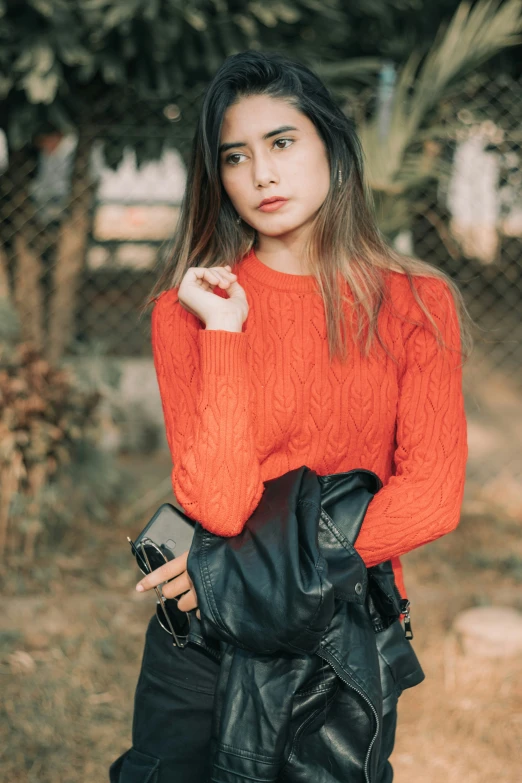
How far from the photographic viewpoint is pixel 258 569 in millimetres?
1324

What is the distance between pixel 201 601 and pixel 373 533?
322mm

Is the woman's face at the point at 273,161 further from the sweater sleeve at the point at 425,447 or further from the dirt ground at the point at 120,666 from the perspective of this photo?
the dirt ground at the point at 120,666

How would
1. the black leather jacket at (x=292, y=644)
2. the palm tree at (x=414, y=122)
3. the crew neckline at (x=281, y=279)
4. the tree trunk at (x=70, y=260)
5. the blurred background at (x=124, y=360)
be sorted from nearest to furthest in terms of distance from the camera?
1. the black leather jacket at (x=292, y=644)
2. the crew neckline at (x=281, y=279)
3. the blurred background at (x=124, y=360)
4. the palm tree at (x=414, y=122)
5. the tree trunk at (x=70, y=260)

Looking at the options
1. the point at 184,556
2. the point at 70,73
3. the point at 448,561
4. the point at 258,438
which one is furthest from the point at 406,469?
the point at 70,73

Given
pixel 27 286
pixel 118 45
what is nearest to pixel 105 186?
pixel 27 286

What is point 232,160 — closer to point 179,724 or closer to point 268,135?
point 268,135

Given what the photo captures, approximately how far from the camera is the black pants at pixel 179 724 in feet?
5.08

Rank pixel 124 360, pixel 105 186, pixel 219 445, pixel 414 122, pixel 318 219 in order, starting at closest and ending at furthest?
pixel 219 445 → pixel 318 219 → pixel 414 122 → pixel 105 186 → pixel 124 360

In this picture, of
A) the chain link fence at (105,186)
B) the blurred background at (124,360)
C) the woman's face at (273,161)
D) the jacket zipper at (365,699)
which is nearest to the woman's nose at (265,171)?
the woman's face at (273,161)

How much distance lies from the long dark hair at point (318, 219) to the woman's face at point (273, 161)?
0.07ft

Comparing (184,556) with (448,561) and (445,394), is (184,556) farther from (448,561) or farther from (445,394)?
(448,561)

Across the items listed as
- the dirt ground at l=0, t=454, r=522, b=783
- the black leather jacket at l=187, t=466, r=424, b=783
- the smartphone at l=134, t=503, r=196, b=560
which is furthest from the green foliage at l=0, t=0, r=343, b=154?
the black leather jacket at l=187, t=466, r=424, b=783

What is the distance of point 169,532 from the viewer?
4.98 ft

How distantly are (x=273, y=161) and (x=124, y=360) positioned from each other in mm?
4082
